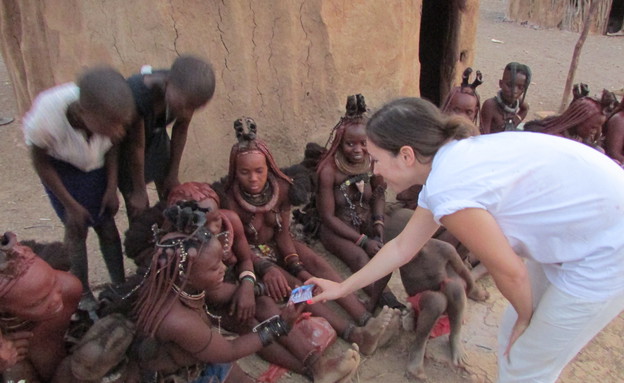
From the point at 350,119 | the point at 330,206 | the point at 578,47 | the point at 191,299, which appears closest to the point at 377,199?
the point at 330,206

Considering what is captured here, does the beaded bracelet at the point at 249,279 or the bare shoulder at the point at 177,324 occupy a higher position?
the bare shoulder at the point at 177,324

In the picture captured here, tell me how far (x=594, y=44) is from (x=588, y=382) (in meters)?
10.1

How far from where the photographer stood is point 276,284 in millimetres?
2951

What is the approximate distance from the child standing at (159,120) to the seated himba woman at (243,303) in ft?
1.06

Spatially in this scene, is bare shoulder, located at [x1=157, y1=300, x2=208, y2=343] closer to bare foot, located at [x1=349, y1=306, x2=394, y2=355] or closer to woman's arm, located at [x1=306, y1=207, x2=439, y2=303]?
woman's arm, located at [x1=306, y1=207, x2=439, y2=303]

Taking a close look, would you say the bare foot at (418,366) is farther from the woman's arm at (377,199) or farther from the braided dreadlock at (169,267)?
the braided dreadlock at (169,267)

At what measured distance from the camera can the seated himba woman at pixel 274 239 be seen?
2928mm

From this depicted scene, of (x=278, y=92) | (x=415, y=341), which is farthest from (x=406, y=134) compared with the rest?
(x=278, y=92)

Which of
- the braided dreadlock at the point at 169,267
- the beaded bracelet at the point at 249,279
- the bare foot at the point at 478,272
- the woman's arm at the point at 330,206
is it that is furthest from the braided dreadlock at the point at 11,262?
the bare foot at the point at 478,272

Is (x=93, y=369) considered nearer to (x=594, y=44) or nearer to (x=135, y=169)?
(x=135, y=169)

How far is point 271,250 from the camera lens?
10.8ft

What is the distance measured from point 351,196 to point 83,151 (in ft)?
5.90

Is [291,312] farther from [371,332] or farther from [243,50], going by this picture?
[243,50]

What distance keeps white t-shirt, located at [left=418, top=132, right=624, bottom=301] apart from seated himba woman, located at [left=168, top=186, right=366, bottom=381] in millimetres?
1202
